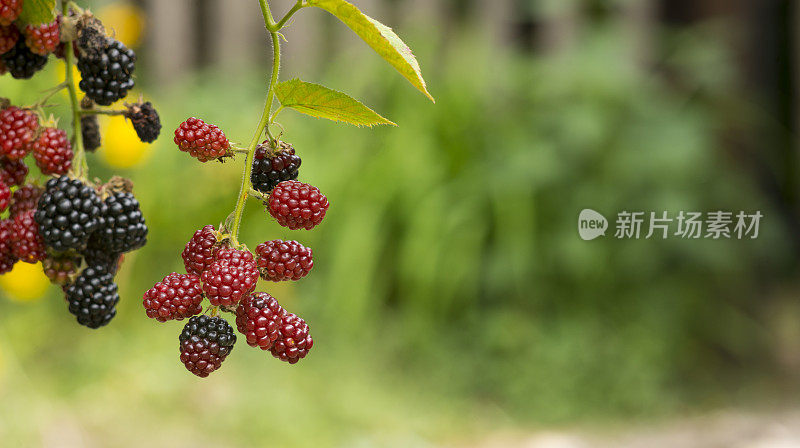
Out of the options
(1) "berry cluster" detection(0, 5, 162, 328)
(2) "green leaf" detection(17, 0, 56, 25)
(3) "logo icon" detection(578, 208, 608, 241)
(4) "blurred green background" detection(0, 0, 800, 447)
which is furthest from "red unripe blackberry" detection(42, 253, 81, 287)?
(3) "logo icon" detection(578, 208, 608, 241)

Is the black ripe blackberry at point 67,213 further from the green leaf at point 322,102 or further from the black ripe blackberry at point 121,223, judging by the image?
the green leaf at point 322,102

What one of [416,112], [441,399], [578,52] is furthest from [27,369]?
[578,52]

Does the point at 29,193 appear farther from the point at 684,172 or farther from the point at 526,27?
the point at 526,27

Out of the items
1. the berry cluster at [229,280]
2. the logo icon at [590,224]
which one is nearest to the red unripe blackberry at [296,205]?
the berry cluster at [229,280]

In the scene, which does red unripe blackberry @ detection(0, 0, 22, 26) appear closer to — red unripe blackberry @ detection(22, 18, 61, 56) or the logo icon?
red unripe blackberry @ detection(22, 18, 61, 56)

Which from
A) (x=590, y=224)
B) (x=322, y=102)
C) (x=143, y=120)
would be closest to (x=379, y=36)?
(x=322, y=102)

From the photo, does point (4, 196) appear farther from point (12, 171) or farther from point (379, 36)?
point (379, 36)
